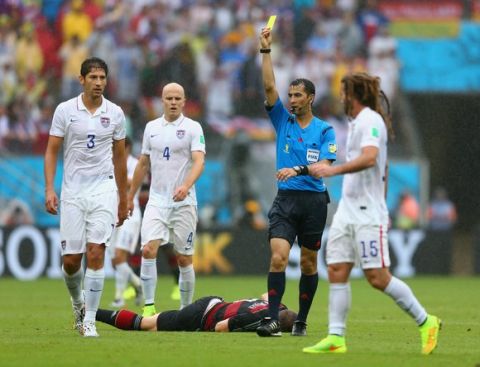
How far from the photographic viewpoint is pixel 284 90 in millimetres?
28312

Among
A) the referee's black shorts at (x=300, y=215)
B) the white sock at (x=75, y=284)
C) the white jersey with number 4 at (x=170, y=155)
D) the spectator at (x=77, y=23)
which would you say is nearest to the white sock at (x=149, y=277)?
the white jersey with number 4 at (x=170, y=155)

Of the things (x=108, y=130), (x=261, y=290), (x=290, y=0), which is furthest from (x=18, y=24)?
(x=108, y=130)

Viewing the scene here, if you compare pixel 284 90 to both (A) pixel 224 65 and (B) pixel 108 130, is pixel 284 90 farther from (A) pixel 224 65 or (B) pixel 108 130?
(B) pixel 108 130

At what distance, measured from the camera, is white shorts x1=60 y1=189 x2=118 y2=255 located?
11109 millimetres

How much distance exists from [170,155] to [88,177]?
2.18 m

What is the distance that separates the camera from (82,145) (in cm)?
1132

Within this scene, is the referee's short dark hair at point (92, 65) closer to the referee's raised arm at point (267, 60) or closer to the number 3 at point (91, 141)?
the number 3 at point (91, 141)

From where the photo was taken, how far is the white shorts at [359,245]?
9.38 metres

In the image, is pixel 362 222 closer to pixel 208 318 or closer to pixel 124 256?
pixel 208 318

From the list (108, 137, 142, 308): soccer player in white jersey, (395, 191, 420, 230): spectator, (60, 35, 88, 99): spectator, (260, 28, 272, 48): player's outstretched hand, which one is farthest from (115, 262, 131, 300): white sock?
(395, 191, 420, 230): spectator

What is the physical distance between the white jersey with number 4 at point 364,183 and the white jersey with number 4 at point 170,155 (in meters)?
3.99

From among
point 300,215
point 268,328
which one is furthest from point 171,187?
point 268,328

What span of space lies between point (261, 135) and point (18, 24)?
656 centimetres

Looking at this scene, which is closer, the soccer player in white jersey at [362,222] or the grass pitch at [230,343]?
the grass pitch at [230,343]
